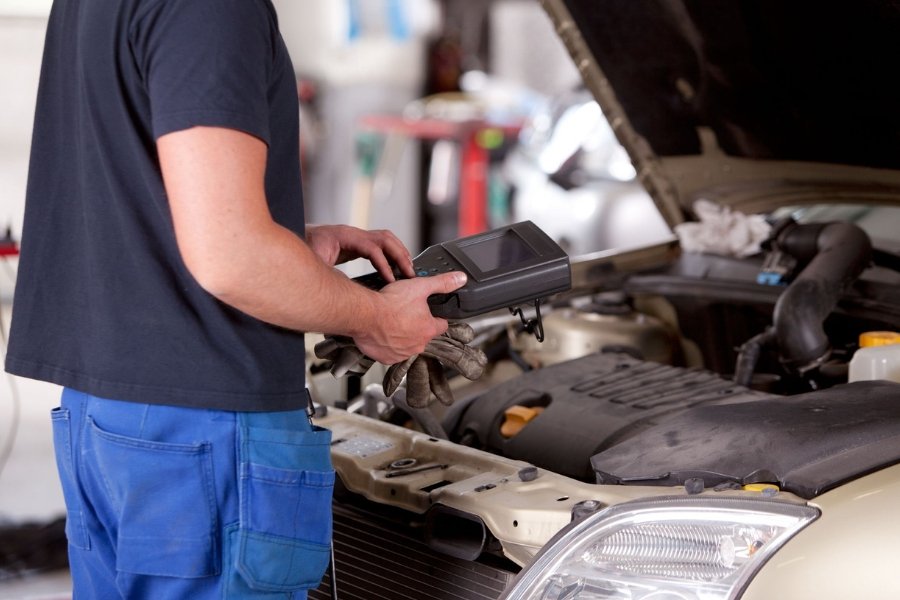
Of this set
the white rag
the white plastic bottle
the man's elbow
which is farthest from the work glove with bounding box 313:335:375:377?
the white rag

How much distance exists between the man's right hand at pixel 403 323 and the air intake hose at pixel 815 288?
3.09 ft

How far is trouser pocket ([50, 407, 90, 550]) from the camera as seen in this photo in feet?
4.89

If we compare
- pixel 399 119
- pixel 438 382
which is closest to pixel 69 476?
pixel 438 382

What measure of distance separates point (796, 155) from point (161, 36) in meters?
1.74

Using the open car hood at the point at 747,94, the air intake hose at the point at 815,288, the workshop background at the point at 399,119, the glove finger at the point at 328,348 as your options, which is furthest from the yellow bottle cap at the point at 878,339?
the workshop background at the point at 399,119

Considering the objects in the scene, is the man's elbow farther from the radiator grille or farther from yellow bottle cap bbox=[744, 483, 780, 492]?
yellow bottle cap bbox=[744, 483, 780, 492]

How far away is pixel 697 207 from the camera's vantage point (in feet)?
9.02

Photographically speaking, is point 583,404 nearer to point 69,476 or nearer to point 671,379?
point 671,379

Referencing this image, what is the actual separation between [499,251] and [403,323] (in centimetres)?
26

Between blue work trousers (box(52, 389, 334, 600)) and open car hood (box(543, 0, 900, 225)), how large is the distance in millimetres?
1328

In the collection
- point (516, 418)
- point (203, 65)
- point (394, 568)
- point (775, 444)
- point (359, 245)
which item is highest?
point (203, 65)

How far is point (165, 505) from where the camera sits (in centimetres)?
138

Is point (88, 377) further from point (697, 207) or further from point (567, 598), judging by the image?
point (697, 207)

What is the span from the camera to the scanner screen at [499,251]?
1618mm
